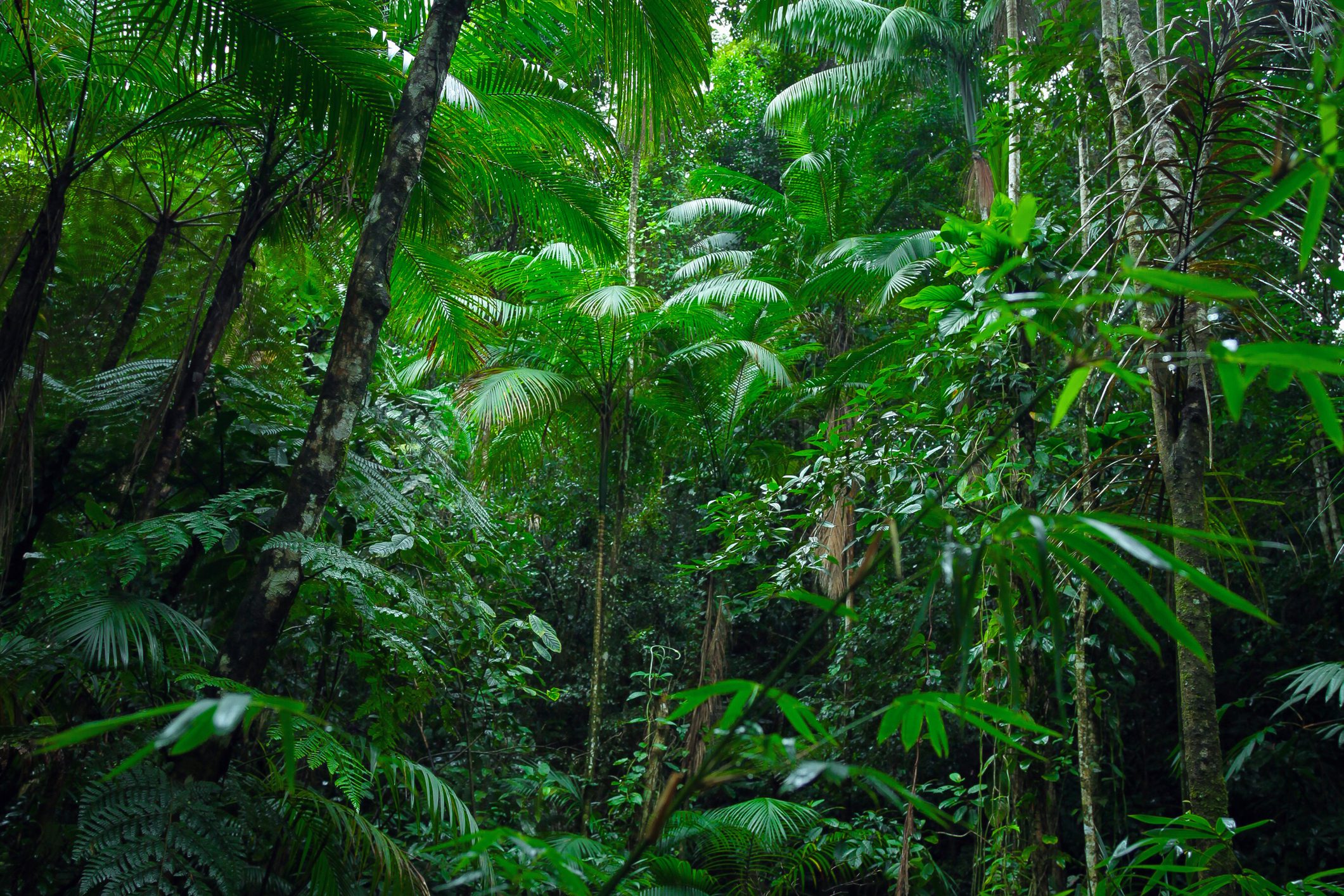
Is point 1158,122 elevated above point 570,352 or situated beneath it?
situated beneath

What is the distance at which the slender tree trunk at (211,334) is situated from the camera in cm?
256

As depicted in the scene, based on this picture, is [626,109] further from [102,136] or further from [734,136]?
[734,136]

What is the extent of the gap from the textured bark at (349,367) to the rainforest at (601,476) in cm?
1

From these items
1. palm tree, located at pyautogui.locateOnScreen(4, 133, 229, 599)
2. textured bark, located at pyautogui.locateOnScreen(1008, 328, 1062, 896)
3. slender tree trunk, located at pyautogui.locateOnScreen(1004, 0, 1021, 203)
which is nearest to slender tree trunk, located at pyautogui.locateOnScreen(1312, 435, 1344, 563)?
slender tree trunk, located at pyautogui.locateOnScreen(1004, 0, 1021, 203)

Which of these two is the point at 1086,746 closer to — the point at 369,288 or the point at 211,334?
the point at 369,288

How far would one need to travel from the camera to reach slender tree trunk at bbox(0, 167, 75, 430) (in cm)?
228

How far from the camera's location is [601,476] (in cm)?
642

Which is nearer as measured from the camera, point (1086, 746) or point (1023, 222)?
point (1023, 222)

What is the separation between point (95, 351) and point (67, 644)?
79.0 inches

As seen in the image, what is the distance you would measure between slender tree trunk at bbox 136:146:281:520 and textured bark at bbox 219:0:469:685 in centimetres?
47

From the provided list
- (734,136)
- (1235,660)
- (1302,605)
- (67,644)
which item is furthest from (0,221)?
(734,136)

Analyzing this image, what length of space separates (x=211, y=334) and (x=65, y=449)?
61 centimetres

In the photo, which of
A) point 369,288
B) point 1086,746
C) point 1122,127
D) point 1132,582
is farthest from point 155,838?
point 1122,127

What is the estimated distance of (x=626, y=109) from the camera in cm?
337
